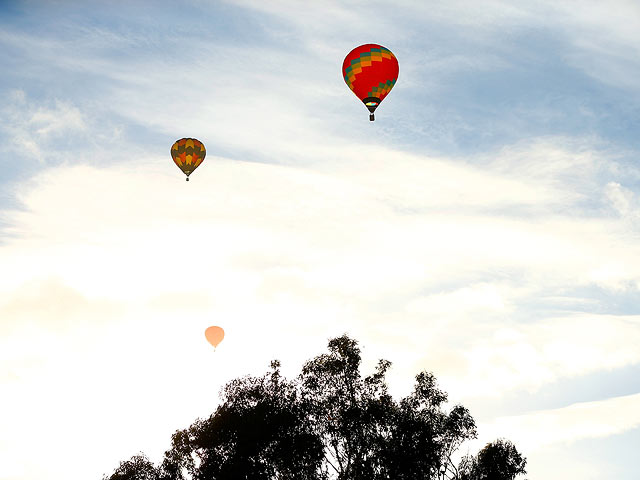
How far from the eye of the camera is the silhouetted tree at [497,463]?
7591 centimetres

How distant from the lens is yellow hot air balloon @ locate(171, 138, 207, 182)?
82875 millimetres

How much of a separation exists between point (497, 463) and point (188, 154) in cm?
4647

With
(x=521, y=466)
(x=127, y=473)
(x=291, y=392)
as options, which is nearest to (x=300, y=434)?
(x=291, y=392)

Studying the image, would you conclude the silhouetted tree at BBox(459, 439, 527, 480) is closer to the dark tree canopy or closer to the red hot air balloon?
the dark tree canopy

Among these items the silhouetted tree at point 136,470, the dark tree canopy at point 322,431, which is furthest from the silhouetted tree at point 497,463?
the silhouetted tree at point 136,470

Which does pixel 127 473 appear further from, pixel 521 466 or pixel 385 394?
pixel 521 466

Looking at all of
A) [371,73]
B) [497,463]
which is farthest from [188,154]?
[497,463]

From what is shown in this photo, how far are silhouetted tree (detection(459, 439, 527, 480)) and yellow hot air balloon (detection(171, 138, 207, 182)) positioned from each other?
138 ft

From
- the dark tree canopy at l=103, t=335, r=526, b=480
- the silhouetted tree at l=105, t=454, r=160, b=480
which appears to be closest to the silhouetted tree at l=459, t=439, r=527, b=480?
the dark tree canopy at l=103, t=335, r=526, b=480

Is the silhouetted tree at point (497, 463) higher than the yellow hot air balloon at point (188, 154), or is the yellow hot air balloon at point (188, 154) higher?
the yellow hot air balloon at point (188, 154)

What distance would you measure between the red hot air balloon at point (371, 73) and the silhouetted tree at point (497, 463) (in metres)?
36.1

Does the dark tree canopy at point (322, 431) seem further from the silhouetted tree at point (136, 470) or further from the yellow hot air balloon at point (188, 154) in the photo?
the yellow hot air balloon at point (188, 154)

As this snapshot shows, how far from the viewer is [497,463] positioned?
78.9 m

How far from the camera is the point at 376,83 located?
68.1m
